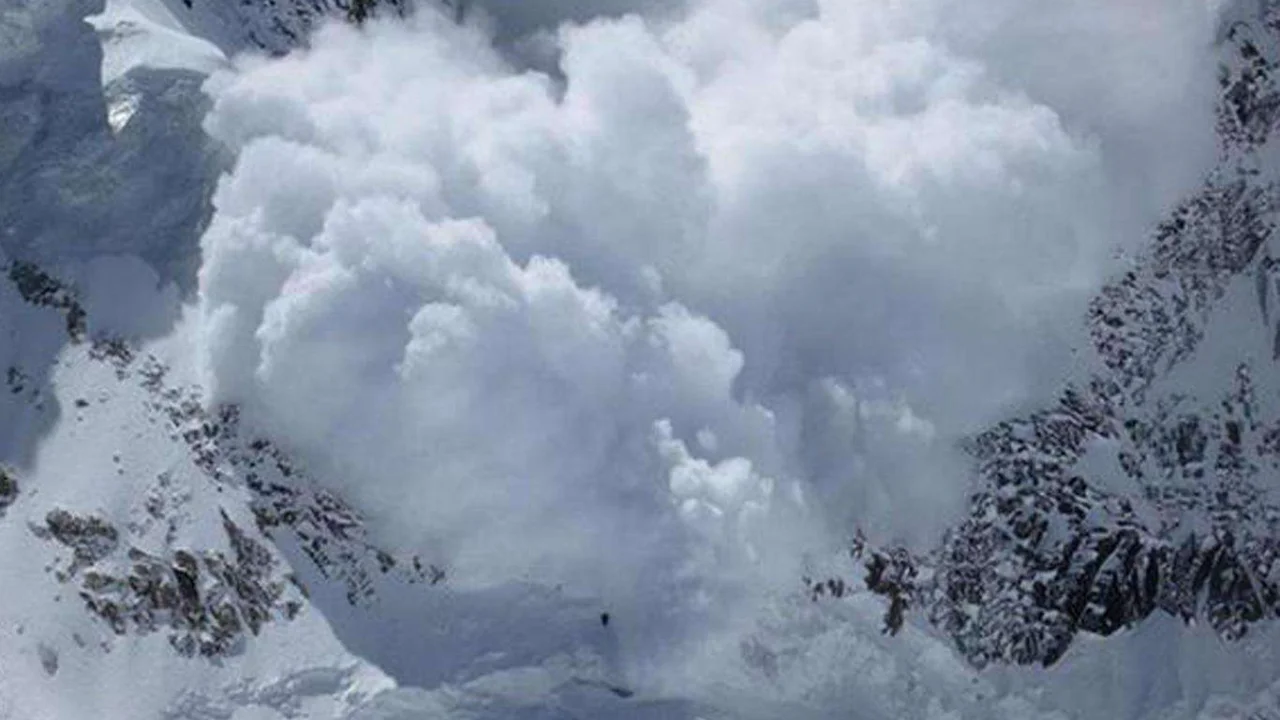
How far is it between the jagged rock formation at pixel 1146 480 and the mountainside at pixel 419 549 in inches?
4.3

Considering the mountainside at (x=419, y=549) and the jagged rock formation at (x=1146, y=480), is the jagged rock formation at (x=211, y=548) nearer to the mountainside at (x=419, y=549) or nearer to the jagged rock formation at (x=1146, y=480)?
the mountainside at (x=419, y=549)

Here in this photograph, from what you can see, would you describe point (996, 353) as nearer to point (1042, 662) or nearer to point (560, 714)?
point (1042, 662)

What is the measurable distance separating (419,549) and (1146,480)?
25066 mm

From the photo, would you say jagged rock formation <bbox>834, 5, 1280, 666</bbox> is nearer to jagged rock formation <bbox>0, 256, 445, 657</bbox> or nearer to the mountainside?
the mountainside

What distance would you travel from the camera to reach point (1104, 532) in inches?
2714

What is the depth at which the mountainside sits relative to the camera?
63.8m

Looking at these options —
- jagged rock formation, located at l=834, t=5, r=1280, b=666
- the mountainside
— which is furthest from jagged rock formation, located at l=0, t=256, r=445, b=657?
jagged rock formation, located at l=834, t=5, r=1280, b=666

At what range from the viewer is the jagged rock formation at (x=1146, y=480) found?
67812mm

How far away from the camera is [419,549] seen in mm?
66000

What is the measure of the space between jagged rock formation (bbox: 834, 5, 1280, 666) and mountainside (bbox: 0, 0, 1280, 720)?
109 mm

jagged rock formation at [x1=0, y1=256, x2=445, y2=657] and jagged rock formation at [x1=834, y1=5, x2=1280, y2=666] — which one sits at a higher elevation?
jagged rock formation at [x1=834, y1=5, x2=1280, y2=666]

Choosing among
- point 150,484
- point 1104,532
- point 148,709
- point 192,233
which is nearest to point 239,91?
point 192,233

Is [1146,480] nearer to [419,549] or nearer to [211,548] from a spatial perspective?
[419,549]

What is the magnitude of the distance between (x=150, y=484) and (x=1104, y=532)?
31385mm
